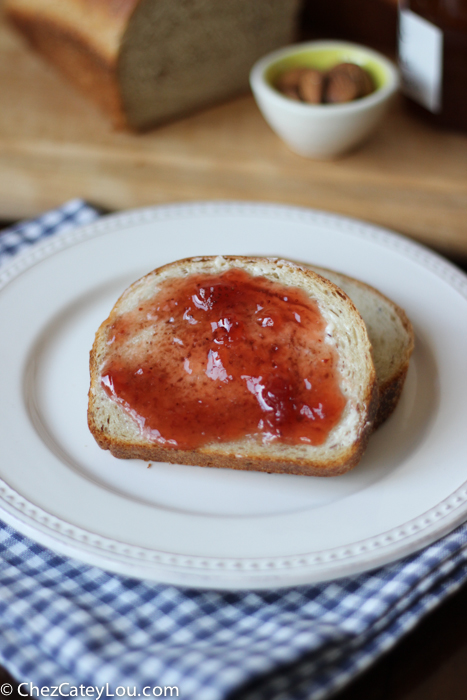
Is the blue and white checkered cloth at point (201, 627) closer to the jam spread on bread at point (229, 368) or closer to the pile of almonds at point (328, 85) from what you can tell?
the jam spread on bread at point (229, 368)

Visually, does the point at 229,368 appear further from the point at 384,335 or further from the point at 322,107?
the point at 322,107

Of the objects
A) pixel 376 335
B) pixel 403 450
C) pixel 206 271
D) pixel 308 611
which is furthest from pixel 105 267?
pixel 308 611

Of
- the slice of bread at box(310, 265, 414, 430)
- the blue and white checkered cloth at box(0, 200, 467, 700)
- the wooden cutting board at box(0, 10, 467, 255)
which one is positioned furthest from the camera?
the wooden cutting board at box(0, 10, 467, 255)

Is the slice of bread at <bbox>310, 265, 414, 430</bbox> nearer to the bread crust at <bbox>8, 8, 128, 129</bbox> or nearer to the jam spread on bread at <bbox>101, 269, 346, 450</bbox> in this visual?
the jam spread on bread at <bbox>101, 269, 346, 450</bbox>

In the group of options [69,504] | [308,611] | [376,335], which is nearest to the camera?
[308,611]

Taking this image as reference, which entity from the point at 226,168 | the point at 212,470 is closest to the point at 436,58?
the point at 226,168

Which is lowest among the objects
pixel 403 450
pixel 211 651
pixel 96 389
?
pixel 96 389

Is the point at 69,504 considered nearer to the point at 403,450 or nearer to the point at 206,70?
the point at 403,450

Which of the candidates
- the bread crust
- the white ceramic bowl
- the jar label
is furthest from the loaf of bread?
the jar label
